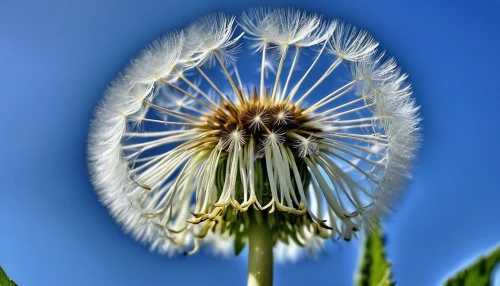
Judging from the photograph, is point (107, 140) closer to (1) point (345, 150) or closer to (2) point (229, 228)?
(2) point (229, 228)

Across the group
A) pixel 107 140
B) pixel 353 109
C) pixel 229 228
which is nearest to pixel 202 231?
pixel 229 228

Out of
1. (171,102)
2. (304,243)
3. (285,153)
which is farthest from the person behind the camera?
(171,102)

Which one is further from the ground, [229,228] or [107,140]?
[107,140]
